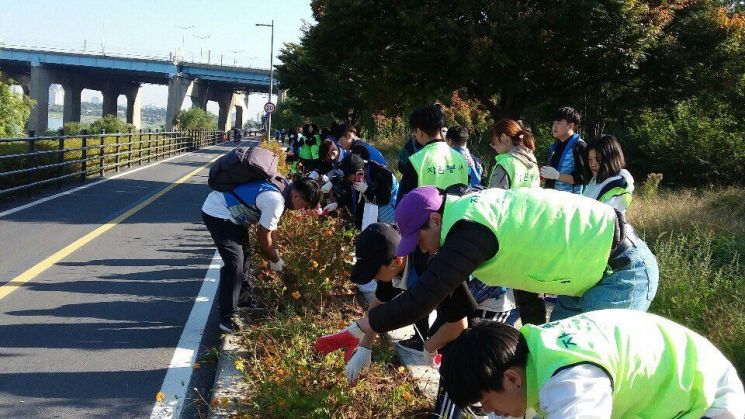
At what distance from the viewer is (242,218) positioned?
5.62m

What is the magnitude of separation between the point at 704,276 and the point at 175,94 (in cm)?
Answer: 7785

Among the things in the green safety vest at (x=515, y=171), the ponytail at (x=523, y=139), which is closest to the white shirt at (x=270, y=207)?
the green safety vest at (x=515, y=171)

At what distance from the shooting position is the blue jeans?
2871mm

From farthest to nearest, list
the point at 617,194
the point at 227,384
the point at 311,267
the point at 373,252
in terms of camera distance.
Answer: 1. the point at 311,267
2. the point at 617,194
3. the point at 227,384
4. the point at 373,252

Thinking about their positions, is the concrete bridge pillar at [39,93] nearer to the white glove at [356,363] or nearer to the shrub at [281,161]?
the shrub at [281,161]

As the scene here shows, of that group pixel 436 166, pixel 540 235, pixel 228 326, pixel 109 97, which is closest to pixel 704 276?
pixel 436 166

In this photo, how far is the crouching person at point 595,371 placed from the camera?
74.4 inches

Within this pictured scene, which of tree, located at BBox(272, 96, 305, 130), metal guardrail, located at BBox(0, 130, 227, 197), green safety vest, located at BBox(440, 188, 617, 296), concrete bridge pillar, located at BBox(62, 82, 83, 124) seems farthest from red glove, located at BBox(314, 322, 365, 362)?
concrete bridge pillar, located at BBox(62, 82, 83, 124)

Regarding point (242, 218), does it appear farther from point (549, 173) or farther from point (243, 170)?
point (549, 173)

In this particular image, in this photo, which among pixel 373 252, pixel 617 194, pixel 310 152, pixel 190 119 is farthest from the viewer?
pixel 190 119

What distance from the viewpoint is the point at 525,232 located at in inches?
99.7

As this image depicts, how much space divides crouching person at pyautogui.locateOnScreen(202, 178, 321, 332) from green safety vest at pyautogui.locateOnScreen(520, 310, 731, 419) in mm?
3370

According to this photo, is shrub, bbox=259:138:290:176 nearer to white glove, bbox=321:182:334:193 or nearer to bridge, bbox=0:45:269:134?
white glove, bbox=321:182:334:193

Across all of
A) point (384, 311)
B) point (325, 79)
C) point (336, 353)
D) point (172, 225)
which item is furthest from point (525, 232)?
point (325, 79)
